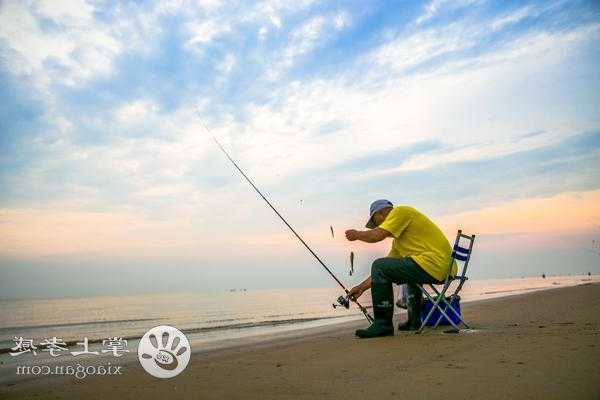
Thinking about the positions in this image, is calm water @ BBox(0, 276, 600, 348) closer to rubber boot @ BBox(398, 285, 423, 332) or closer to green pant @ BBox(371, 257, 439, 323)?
rubber boot @ BBox(398, 285, 423, 332)

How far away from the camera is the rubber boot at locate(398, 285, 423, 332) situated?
5863mm

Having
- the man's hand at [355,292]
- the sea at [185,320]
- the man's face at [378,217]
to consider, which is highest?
the man's face at [378,217]

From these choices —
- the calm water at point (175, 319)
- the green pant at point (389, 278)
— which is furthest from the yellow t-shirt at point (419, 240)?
the calm water at point (175, 319)

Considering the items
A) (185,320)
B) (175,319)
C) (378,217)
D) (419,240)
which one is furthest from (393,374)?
(175,319)

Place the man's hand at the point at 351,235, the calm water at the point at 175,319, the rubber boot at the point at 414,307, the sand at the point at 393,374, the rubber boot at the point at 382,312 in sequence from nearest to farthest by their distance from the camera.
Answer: the sand at the point at 393,374, the man's hand at the point at 351,235, the rubber boot at the point at 382,312, the rubber boot at the point at 414,307, the calm water at the point at 175,319

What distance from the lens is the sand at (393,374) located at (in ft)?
8.43

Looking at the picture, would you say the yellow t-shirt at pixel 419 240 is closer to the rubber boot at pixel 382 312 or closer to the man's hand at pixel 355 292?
the rubber boot at pixel 382 312

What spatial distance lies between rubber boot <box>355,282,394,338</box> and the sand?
48 centimetres

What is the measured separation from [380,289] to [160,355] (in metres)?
2.70

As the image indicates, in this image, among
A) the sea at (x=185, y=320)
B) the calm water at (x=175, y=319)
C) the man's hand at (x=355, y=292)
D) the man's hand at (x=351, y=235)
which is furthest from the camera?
the calm water at (x=175, y=319)

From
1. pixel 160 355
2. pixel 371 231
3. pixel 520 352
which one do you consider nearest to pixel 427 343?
pixel 520 352

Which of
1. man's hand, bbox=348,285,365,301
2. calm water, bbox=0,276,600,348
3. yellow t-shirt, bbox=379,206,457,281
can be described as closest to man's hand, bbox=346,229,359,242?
yellow t-shirt, bbox=379,206,457,281

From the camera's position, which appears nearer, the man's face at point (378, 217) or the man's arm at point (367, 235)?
the man's arm at point (367, 235)

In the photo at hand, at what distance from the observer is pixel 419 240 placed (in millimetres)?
5438
